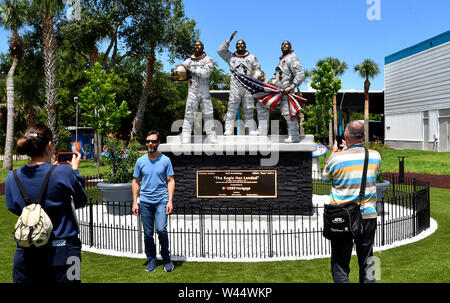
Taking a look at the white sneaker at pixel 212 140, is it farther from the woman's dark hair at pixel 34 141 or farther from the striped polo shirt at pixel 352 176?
the woman's dark hair at pixel 34 141

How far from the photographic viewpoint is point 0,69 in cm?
3969

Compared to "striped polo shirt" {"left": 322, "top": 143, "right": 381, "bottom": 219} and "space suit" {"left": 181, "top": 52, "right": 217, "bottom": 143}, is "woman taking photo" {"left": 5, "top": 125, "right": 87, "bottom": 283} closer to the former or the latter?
"striped polo shirt" {"left": 322, "top": 143, "right": 381, "bottom": 219}

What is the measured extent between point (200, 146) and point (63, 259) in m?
6.50

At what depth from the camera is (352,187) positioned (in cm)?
404

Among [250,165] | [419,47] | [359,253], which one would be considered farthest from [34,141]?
[419,47]

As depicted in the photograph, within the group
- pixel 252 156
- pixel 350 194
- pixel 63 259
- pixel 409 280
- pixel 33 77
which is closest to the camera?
pixel 63 259

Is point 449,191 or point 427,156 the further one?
point 427,156

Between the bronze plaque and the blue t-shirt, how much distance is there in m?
3.73

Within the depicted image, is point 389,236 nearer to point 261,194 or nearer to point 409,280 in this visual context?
point 409,280

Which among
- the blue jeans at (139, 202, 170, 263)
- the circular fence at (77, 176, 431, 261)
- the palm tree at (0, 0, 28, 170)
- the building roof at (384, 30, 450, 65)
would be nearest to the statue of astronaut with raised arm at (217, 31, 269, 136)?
the circular fence at (77, 176, 431, 261)

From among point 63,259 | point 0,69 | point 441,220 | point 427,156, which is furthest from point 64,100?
point 63,259

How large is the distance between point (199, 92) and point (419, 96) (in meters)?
33.2

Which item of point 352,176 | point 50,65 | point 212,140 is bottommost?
point 352,176

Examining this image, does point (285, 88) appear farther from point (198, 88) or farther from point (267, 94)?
point (198, 88)
